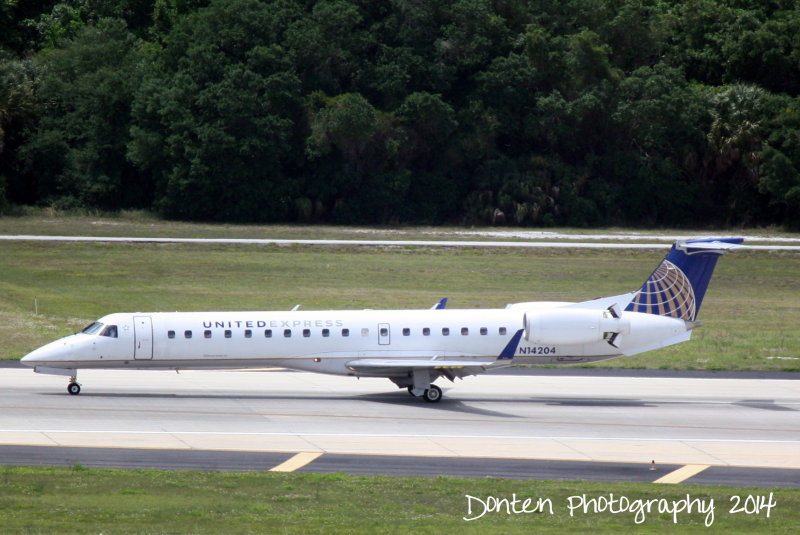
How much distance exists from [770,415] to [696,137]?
57731 millimetres

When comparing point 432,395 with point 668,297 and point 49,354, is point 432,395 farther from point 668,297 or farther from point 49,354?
point 49,354

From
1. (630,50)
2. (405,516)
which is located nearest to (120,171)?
(630,50)

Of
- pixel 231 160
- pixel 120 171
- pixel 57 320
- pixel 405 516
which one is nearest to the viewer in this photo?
pixel 405 516

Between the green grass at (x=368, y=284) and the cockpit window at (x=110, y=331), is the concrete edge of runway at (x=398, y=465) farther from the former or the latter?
the green grass at (x=368, y=284)

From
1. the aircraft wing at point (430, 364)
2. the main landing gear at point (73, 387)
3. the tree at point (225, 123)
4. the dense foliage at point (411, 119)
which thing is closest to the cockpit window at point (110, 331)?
the main landing gear at point (73, 387)

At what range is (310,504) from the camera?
17.8m

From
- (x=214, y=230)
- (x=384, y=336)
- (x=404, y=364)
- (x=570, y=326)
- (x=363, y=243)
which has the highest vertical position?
(x=214, y=230)

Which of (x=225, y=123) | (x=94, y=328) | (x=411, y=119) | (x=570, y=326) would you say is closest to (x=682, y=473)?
(x=570, y=326)

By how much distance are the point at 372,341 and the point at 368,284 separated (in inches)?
926

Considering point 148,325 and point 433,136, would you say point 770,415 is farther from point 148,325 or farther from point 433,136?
point 433,136

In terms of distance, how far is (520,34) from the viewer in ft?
280

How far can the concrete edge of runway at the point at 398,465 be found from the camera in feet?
67.8

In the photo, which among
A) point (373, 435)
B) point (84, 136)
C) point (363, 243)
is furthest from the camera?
point (84, 136)

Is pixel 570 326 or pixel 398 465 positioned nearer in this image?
pixel 398 465
